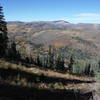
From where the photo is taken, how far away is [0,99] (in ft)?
19.6

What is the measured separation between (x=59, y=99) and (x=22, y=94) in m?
1.69

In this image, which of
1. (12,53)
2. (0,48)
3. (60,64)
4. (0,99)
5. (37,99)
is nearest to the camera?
(0,99)

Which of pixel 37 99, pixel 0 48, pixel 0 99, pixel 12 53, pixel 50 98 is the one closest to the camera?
pixel 0 99

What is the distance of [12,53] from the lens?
224 feet

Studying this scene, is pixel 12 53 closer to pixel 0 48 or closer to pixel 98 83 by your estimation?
pixel 0 48

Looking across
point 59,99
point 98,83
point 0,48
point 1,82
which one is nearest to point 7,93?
point 1,82

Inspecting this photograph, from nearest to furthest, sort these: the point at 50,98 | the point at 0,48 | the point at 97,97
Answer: the point at 97,97
the point at 50,98
the point at 0,48

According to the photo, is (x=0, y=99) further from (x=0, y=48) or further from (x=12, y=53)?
(x=12, y=53)

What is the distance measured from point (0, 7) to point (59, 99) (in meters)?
39.5

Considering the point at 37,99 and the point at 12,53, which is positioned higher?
the point at 37,99

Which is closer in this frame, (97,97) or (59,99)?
(97,97)

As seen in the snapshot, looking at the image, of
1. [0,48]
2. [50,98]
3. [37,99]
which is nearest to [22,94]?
[37,99]

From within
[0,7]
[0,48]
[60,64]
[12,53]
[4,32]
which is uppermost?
[0,7]

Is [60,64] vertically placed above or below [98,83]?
below
